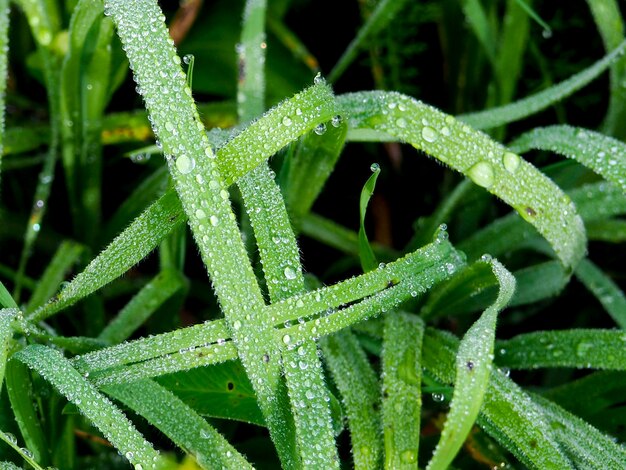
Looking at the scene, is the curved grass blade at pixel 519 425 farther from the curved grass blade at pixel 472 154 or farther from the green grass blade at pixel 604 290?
the green grass blade at pixel 604 290

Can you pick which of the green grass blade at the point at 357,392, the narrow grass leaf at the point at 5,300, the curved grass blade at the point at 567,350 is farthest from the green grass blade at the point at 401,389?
the narrow grass leaf at the point at 5,300

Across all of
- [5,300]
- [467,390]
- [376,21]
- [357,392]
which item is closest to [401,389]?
[357,392]

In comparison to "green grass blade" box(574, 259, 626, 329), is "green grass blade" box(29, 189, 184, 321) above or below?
below

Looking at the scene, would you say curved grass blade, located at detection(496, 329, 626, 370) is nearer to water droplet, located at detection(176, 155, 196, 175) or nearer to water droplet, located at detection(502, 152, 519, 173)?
water droplet, located at detection(502, 152, 519, 173)

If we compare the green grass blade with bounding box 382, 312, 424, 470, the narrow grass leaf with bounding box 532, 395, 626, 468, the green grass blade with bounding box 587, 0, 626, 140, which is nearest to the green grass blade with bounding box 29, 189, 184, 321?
the green grass blade with bounding box 382, 312, 424, 470

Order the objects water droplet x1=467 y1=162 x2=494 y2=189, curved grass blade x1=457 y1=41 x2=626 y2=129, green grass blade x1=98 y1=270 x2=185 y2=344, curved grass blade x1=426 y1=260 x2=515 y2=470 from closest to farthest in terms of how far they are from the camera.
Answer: curved grass blade x1=426 y1=260 x2=515 y2=470 → water droplet x1=467 y1=162 x2=494 y2=189 → green grass blade x1=98 y1=270 x2=185 y2=344 → curved grass blade x1=457 y1=41 x2=626 y2=129
